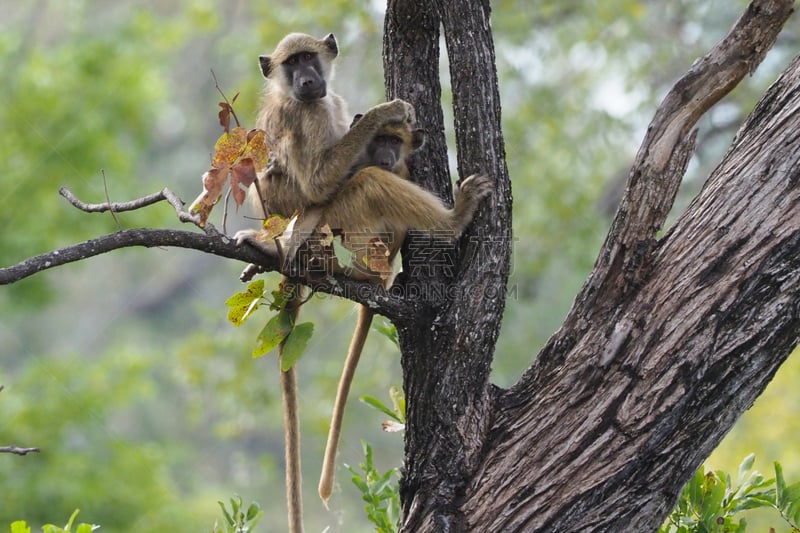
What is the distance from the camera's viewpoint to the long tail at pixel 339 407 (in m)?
4.35

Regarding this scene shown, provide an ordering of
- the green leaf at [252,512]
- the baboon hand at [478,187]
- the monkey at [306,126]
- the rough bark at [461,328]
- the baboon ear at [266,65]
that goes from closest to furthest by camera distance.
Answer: the rough bark at [461,328], the baboon hand at [478,187], the green leaf at [252,512], the monkey at [306,126], the baboon ear at [266,65]

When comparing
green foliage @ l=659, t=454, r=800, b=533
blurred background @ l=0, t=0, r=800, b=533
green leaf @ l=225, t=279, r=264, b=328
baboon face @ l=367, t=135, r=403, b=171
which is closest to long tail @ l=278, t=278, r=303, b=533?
green leaf @ l=225, t=279, r=264, b=328

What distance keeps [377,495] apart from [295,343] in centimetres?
91

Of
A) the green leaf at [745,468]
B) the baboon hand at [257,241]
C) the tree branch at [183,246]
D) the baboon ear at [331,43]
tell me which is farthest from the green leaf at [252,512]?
the baboon ear at [331,43]

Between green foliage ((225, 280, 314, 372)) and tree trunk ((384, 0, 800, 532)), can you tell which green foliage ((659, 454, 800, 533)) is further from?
green foliage ((225, 280, 314, 372))

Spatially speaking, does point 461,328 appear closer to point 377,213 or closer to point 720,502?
point 377,213

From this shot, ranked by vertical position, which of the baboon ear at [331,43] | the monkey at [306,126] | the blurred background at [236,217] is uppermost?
the blurred background at [236,217]

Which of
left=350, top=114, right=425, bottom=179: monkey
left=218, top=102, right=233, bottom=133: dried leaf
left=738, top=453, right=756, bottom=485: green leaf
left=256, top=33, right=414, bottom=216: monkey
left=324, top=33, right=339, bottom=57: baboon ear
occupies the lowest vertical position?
left=738, top=453, right=756, bottom=485: green leaf

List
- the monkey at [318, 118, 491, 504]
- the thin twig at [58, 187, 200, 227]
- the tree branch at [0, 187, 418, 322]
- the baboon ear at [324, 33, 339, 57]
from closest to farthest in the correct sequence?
the tree branch at [0, 187, 418, 322] < the thin twig at [58, 187, 200, 227] < the monkey at [318, 118, 491, 504] < the baboon ear at [324, 33, 339, 57]

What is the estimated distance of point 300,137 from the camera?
16.5ft

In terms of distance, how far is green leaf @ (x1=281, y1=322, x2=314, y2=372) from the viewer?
404cm

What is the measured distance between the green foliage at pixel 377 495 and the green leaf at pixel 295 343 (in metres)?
0.59

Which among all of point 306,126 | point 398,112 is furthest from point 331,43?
point 398,112

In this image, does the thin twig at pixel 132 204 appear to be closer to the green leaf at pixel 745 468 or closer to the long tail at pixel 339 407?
the long tail at pixel 339 407
